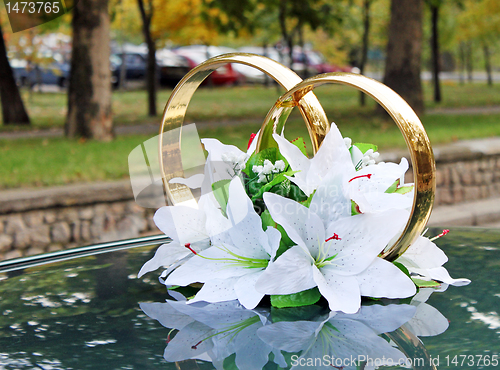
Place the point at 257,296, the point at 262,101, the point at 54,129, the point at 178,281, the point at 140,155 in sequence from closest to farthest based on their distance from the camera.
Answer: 1. the point at 257,296
2. the point at 178,281
3. the point at 140,155
4. the point at 54,129
5. the point at 262,101

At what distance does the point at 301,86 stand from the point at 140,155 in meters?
0.52

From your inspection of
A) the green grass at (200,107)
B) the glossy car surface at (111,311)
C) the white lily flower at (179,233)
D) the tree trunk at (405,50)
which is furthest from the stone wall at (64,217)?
the green grass at (200,107)

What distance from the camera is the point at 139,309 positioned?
3.96 ft

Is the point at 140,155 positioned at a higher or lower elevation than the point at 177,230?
higher

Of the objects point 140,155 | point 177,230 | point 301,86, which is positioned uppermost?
point 301,86

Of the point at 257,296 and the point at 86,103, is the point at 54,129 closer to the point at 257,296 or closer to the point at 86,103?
the point at 86,103

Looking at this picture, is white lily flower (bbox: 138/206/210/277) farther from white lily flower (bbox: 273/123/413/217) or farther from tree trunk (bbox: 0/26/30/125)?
tree trunk (bbox: 0/26/30/125)

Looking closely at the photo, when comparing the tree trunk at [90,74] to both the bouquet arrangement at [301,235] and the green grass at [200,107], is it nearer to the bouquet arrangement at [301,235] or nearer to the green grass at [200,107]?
the green grass at [200,107]

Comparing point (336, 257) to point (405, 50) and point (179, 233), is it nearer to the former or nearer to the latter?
point (179, 233)

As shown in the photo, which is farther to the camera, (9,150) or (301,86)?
(9,150)

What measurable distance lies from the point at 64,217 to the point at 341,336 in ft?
13.0

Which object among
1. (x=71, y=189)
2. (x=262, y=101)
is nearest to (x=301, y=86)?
(x=71, y=189)

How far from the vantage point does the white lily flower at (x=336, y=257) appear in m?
1.11

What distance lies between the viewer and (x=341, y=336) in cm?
101
